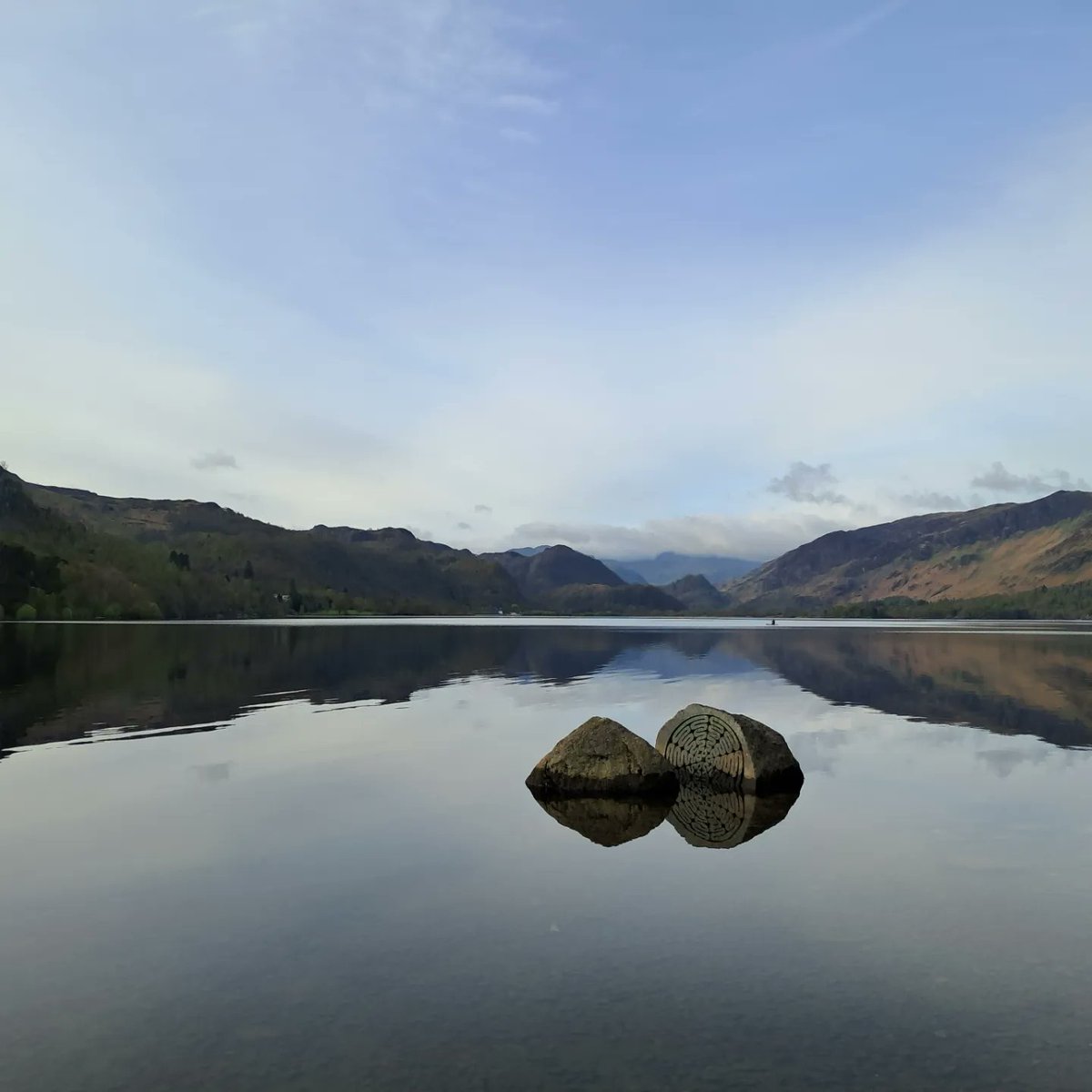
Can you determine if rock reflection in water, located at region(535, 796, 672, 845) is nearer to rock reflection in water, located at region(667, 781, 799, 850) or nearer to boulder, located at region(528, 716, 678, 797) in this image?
boulder, located at region(528, 716, 678, 797)

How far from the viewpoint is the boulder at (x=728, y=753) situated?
30.6 metres

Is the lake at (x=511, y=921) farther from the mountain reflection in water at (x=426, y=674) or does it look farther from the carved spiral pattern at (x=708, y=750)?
the mountain reflection in water at (x=426, y=674)

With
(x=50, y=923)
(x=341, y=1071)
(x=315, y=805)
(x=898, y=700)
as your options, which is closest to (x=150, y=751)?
(x=315, y=805)

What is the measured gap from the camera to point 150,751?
36000mm

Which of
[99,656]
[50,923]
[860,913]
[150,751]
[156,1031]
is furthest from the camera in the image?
[99,656]

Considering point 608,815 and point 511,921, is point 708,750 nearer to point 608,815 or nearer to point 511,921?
point 608,815

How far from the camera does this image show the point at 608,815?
1061 inches

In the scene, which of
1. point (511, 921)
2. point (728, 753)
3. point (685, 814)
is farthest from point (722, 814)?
point (511, 921)

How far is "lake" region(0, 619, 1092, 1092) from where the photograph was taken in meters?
11.7

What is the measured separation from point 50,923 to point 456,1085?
10.1m

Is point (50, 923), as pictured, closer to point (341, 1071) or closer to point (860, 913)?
point (341, 1071)

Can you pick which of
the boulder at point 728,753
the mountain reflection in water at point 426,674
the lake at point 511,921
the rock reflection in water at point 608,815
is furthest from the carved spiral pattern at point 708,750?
the mountain reflection in water at point 426,674

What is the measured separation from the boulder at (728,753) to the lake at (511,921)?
133cm

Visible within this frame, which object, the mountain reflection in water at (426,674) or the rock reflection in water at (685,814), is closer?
the rock reflection in water at (685,814)
